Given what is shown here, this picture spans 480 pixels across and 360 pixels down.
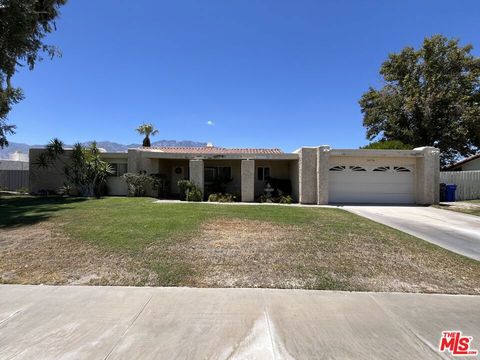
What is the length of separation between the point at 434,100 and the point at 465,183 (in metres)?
10.2

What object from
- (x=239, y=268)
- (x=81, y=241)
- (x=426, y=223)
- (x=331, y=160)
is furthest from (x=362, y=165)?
(x=81, y=241)

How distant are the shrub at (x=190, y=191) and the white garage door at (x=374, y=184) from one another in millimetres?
7701

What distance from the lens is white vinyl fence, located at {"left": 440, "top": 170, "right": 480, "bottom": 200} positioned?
63.3 ft

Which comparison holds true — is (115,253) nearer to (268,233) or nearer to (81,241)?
(81,241)

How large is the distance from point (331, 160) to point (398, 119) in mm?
15520

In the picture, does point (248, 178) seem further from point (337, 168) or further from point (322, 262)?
point (322, 262)

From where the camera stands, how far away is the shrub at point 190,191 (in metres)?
17.2

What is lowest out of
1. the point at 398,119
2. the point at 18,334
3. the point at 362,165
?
the point at 18,334

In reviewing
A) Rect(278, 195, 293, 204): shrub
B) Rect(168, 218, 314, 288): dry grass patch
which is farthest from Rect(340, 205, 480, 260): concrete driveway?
Rect(278, 195, 293, 204): shrub

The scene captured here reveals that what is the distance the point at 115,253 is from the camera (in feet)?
20.2

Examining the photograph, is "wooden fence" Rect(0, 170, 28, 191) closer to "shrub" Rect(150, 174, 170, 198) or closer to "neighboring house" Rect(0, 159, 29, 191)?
"neighboring house" Rect(0, 159, 29, 191)

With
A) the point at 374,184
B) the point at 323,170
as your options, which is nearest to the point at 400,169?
the point at 374,184

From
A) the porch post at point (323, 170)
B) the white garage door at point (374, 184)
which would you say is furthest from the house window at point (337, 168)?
the porch post at point (323, 170)

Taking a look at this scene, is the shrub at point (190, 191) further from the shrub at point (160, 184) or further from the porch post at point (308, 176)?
the porch post at point (308, 176)
